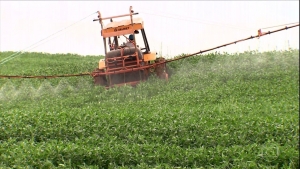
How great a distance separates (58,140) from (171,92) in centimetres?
519

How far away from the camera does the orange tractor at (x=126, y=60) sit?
13.9 metres

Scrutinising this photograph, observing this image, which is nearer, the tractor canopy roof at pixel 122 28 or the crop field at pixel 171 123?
the crop field at pixel 171 123

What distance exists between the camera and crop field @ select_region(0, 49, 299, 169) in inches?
A: 266

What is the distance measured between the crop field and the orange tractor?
1.50ft

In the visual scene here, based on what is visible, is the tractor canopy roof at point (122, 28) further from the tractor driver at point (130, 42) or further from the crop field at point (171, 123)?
the crop field at point (171, 123)

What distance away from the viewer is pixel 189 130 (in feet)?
27.2

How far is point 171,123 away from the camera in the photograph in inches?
340

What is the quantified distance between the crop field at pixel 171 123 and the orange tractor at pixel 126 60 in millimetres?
458

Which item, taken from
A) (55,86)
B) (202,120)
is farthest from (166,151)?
(55,86)

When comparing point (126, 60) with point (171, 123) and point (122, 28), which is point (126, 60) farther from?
point (171, 123)

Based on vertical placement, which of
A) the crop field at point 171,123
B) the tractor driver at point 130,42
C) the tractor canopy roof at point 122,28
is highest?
the tractor canopy roof at point 122,28

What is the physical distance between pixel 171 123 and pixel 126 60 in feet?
19.4

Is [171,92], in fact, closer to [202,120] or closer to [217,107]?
[217,107]

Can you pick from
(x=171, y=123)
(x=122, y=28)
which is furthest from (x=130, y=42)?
(x=171, y=123)
